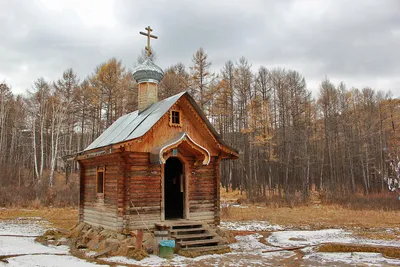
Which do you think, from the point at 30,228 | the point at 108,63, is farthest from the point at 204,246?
the point at 108,63

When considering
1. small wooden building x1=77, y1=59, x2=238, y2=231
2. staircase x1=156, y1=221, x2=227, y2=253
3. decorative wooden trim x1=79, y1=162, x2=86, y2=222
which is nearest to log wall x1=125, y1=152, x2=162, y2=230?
small wooden building x1=77, y1=59, x2=238, y2=231

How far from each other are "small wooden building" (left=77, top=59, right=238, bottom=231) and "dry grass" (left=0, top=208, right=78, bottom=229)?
4725mm

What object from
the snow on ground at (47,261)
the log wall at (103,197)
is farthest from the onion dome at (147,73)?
the snow on ground at (47,261)

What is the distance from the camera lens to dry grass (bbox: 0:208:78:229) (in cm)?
1905

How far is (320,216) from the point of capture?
67.5 ft

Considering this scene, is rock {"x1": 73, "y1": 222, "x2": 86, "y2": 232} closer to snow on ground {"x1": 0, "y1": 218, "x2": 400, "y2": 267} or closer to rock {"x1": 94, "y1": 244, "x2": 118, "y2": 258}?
snow on ground {"x1": 0, "y1": 218, "x2": 400, "y2": 267}

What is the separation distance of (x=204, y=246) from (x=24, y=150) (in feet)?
124

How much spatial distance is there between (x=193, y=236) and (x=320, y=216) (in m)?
11.8

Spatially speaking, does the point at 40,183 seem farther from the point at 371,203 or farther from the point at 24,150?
the point at 371,203

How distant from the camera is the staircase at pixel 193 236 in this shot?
11.1m

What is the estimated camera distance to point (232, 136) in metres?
37.3

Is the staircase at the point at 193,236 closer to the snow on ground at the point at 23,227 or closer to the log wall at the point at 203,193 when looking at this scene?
the log wall at the point at 203,193

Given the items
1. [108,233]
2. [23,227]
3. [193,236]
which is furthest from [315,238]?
[23,227]

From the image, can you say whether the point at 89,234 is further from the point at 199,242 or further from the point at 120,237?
the point at 199,242
